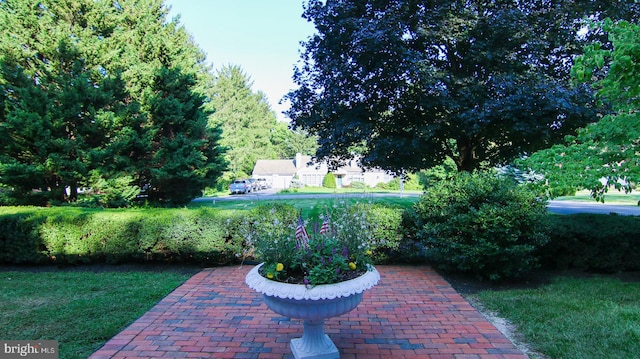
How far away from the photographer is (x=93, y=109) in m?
10.1

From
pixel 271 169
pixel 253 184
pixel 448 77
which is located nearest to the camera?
pixel 448 77

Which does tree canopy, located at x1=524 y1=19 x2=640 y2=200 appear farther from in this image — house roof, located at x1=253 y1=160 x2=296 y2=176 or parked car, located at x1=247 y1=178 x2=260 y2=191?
house roof, located at x1=253 y1=160 x2=296 y2=176

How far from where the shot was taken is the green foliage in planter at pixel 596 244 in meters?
5.25

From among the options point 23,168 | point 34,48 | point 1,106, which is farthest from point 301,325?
point 34,48

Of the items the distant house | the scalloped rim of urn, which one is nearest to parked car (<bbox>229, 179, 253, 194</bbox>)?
the distant house

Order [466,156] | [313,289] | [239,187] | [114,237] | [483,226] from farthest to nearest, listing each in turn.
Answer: [239,187] < [466,156] < [114,237] < [483,226] < [313,289]

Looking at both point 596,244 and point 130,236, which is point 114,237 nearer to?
point 130,236

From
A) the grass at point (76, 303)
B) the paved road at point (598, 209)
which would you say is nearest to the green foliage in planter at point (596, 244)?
the grass at point (76, 303)

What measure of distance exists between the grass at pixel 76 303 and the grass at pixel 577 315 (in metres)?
4.22

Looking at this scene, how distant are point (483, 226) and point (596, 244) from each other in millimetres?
2002

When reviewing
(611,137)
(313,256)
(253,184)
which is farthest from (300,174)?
(313,256)

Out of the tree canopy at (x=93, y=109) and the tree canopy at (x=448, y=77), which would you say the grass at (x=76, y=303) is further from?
the tree canopy at (x=448, y=77)

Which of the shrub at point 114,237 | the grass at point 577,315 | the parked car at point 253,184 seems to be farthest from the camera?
the parked car at point 253,184

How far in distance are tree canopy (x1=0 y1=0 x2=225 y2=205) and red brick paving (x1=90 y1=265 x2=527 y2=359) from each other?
287 inches
